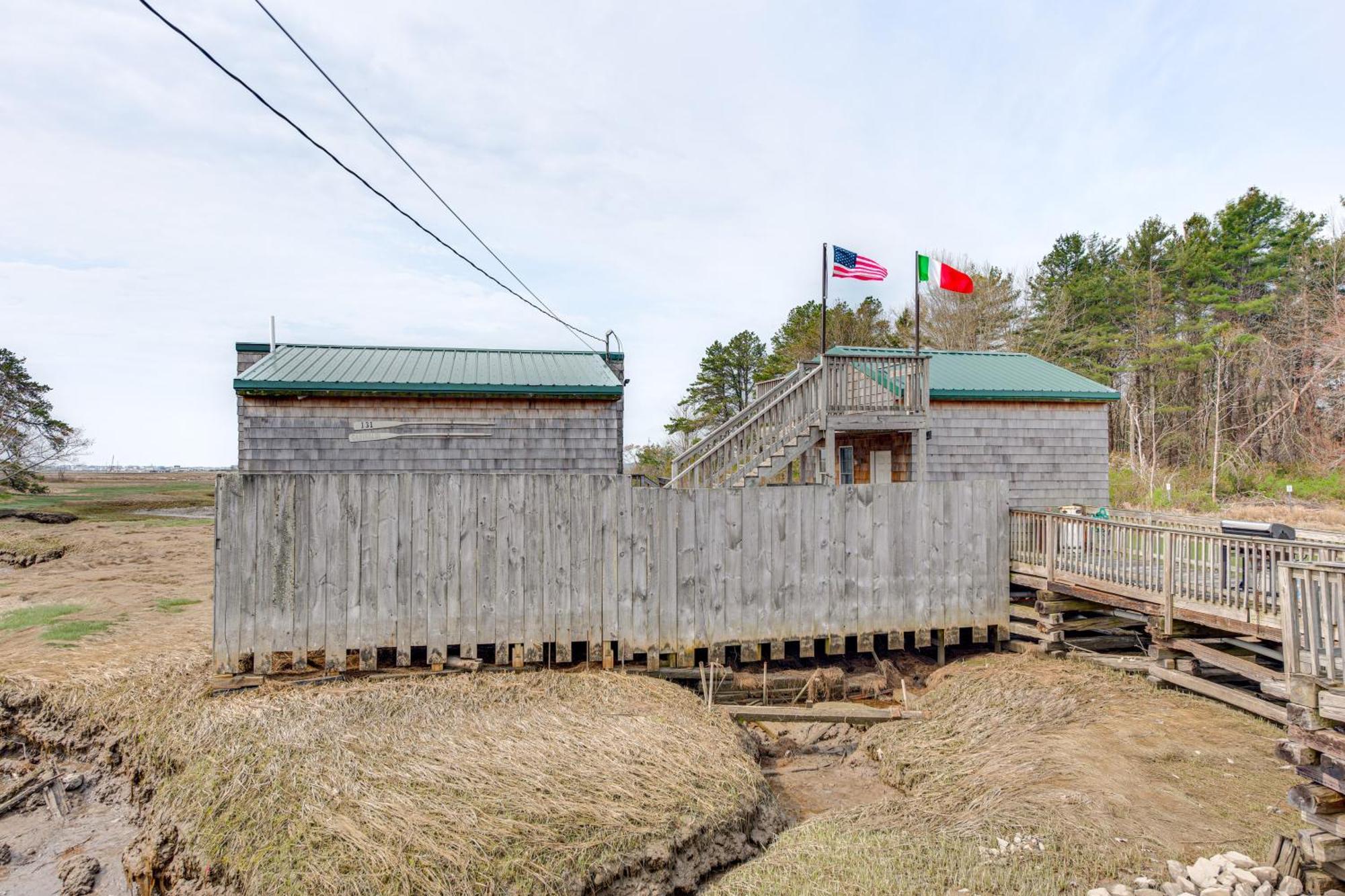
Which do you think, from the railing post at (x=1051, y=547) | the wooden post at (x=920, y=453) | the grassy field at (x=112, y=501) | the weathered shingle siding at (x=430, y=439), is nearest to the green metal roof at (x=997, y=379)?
the wooden post at (x=920, y=453)

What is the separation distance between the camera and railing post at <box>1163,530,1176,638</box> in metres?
7.66

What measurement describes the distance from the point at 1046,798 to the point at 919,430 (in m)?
7.73

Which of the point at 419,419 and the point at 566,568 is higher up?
the point at 419,419

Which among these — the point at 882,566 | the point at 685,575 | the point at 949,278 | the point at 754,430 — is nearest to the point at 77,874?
the point at 685,575

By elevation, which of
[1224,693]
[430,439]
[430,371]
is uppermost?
[430,371]

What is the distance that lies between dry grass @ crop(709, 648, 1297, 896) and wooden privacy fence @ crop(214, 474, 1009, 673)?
1.70m

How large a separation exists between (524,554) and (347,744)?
2.61 meters

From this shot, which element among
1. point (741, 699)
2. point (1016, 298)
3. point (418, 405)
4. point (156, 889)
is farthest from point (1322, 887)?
point (1016, 298)

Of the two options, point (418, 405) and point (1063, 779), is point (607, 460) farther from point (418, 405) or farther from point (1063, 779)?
point (1063, 779)

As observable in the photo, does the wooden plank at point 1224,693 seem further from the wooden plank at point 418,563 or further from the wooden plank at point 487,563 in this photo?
the wooden plank at point 418,563

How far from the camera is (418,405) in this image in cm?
1102

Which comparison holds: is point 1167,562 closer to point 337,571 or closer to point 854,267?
point 854,267

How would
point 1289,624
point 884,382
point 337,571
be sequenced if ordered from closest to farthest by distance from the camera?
point 1289,624 → point 337,571 → point 884,382

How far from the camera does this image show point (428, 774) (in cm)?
505
